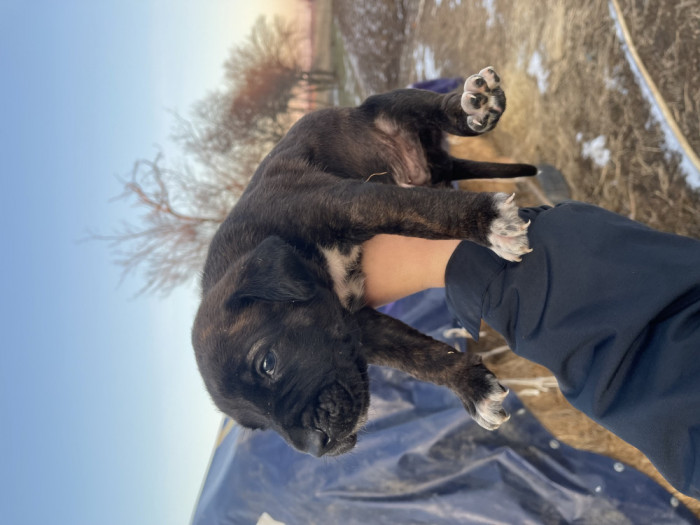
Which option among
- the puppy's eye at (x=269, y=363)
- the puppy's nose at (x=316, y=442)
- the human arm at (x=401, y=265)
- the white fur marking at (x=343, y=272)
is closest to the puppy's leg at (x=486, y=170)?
the human arm at (x=401, y=265)

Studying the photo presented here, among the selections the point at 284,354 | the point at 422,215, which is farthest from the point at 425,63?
the point at 284,354

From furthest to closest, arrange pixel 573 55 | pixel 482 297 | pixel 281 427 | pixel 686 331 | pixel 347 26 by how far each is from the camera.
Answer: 1. pixel 347 26
2. pixel 573 55
3. pixel 281 427
4. pixel 482 297
5. pixel 686 331

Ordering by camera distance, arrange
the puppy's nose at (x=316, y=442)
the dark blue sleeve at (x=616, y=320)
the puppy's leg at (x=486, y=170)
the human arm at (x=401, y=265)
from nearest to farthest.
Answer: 1. the dark blue sleeve at (x=616, y=320)
2. the puppy's nose at (x=316, y=442)
3. the human arm at (x=401, y=265)
4. the puppy's leg at (x=486, y=170)

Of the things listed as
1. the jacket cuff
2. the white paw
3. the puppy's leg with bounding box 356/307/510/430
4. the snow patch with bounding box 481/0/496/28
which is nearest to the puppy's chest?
the puppy's leg with bounding box 356/307/510/430

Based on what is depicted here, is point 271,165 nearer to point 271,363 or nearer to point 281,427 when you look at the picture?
point 271,363

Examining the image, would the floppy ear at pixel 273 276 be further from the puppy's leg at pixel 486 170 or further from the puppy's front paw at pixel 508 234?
the puppy's leg at pixel 486 170

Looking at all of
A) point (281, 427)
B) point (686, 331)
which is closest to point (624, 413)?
point (686, 331)
